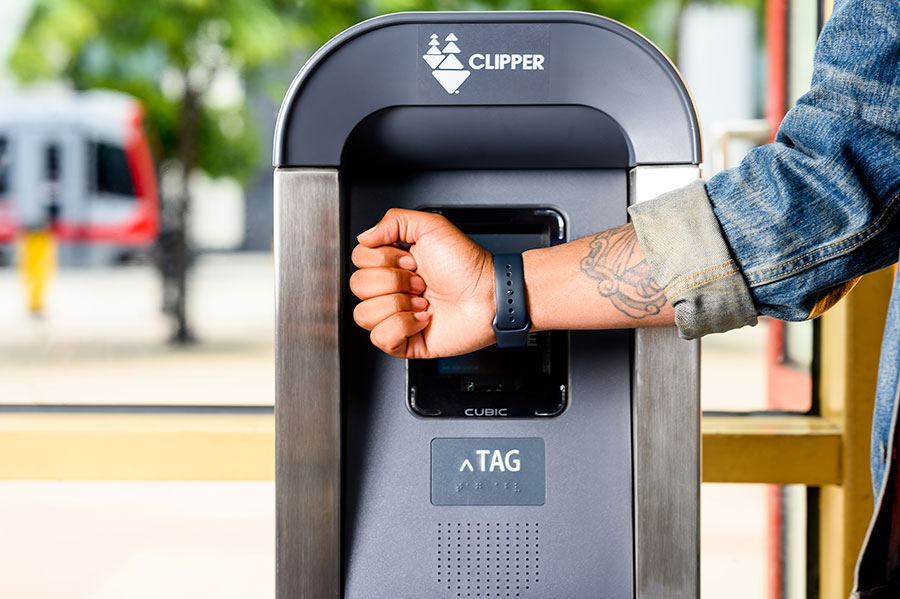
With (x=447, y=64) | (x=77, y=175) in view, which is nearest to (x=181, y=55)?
(x=77, y=175)

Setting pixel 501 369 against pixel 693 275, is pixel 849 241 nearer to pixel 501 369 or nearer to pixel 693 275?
pixel 693 275

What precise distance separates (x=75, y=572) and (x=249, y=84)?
2.32 metres

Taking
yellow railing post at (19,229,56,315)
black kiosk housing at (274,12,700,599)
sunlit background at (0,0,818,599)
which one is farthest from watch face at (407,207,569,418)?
yellow railing post at (19,229,56,315)

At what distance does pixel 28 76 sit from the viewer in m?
4.42

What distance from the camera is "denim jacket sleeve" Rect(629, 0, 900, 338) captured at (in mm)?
816

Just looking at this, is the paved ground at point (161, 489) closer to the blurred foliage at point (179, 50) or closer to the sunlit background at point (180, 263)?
the sunlit background at point (180, 263)

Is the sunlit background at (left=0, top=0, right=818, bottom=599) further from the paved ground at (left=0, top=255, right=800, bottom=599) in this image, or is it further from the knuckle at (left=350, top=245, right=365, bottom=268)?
the knuckle at (left=350, top=245, right=365, bottom=268)

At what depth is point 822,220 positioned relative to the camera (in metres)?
0.84

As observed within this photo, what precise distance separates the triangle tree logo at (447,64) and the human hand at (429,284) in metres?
0.17

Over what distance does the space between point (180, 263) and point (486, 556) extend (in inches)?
135

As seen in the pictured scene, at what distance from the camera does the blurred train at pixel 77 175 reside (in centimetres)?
484

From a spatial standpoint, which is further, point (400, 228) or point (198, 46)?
point (198, 46)

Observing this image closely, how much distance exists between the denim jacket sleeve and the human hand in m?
0.22

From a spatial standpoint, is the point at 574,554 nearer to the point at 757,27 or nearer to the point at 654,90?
the point at 654,90
